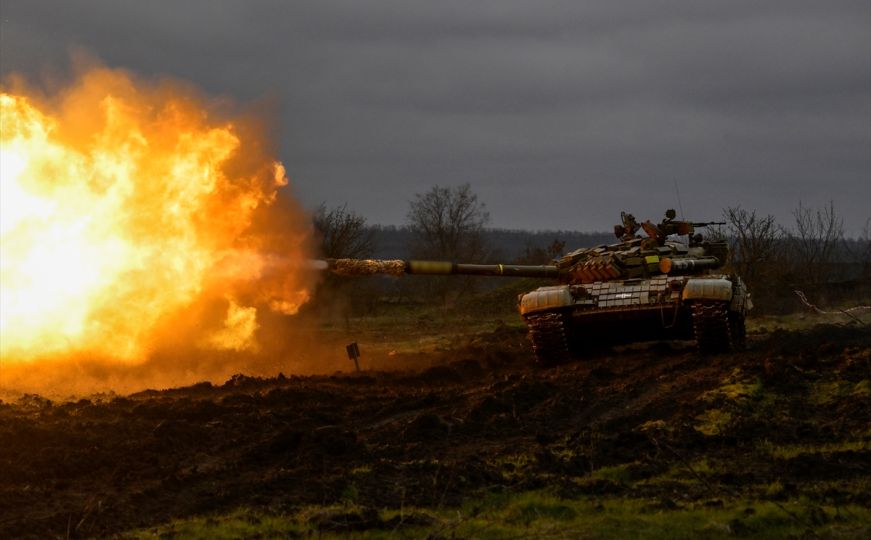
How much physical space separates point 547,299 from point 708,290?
3.05 meters

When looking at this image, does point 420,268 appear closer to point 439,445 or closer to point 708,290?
point 708,290

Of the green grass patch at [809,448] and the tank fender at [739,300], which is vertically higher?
the tank fender at [739,300]

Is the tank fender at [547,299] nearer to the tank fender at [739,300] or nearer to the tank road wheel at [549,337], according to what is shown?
the tank road wheel at [549,337]

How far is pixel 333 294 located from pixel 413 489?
28.1 m

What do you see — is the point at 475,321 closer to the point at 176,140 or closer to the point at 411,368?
the point at 411,368

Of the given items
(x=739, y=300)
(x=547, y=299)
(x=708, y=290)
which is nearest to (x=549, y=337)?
(x=547, y=299)

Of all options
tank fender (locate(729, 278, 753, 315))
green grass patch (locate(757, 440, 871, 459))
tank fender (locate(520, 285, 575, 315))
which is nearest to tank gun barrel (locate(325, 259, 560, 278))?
tank fender (locate(520, 285, 575, 315))

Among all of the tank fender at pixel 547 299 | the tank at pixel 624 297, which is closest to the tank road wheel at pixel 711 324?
the tank at pixel 624 297

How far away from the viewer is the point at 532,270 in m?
25.1

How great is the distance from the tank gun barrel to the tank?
0.02 metres

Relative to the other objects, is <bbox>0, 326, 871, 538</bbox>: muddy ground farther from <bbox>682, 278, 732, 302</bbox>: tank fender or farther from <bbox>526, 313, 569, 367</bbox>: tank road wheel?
<bbox>526, 313, 569, 367</bbox>: tank road wheel

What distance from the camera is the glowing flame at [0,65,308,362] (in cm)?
2133

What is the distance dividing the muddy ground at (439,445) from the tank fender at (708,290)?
1399 mm

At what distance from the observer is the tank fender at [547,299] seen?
2198 cm
